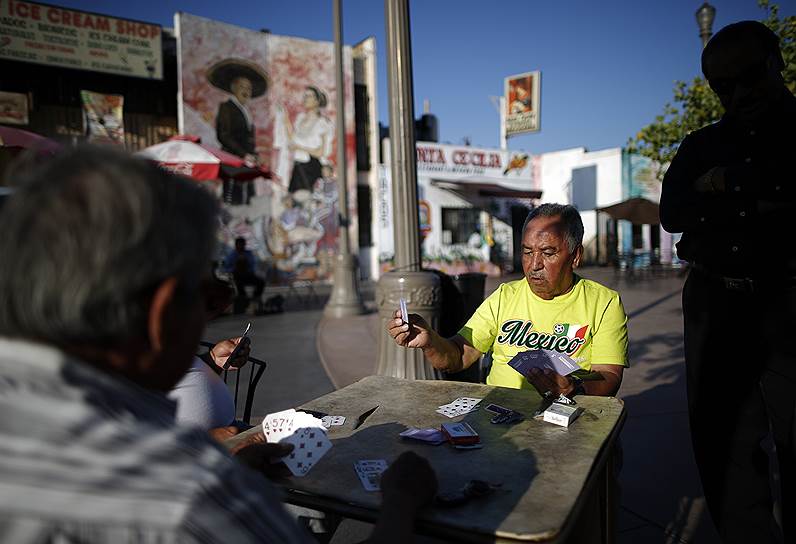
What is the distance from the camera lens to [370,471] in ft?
4.73

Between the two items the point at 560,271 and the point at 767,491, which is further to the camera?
the point at 560,271

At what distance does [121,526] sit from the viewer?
26.9 inches

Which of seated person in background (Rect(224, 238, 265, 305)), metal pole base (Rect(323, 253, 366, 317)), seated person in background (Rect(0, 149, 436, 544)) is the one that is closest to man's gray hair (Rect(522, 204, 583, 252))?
seated person in background (Rect(0, 149, 436, 544))

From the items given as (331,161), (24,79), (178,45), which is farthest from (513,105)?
(24,79)

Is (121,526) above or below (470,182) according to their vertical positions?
below

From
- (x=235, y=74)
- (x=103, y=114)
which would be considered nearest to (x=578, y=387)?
(x=103, y=114)

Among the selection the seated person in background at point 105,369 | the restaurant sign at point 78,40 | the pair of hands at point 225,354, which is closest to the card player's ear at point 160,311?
the seated person in background at point 105,369

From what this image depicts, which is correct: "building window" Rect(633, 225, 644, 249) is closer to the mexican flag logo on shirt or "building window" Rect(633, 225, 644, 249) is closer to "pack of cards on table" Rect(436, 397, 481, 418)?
the mexican flag logo on shirt

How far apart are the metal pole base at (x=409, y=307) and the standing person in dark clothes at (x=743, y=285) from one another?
6.24 ft

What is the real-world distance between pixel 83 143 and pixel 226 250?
16.2 meters

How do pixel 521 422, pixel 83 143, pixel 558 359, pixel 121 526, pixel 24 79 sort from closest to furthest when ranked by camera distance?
1. pixel 121 526
2. pixel 83 143
3. pixel 521 422
4. pixel 558 359
5. pixel 24 79

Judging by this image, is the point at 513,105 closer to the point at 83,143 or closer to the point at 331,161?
the point at 331,161

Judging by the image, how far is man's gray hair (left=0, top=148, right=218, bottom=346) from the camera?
0.74m

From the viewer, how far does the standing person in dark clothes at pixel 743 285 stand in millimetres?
2104
